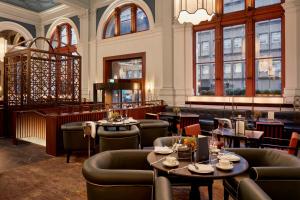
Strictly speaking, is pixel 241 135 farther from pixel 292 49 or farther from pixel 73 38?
pixel 73 38

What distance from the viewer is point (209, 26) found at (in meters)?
8.31

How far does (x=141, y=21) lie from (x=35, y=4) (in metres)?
6.44

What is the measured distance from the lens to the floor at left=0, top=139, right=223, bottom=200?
324 centimetres

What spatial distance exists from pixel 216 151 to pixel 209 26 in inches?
258

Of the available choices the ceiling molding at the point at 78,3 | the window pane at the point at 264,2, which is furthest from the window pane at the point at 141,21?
the window pane at the point at 264,2

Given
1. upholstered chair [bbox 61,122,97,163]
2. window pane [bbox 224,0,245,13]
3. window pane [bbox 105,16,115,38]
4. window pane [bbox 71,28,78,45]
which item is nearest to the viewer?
upholstered chair [bbox 61,122,97,163]

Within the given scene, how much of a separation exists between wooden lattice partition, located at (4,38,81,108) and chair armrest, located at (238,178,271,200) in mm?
7602

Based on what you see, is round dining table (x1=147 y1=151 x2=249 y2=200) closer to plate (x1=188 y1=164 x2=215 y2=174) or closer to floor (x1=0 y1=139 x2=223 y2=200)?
plate (x1=188 y1=164 x2=215 y2=174)

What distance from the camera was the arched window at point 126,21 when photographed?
10.0 metres

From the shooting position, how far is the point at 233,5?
26.1 ft

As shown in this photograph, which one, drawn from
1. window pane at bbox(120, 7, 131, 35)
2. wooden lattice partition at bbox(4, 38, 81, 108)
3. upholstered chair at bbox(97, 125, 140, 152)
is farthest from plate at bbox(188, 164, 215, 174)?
window pane at bbox(120, 7, 131, 35)

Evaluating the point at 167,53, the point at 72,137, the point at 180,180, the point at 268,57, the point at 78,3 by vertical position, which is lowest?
the point at 180,180

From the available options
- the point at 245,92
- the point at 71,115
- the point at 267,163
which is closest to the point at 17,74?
the point at 71,115

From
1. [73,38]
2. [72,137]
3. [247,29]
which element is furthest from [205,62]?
[73,38]
